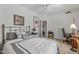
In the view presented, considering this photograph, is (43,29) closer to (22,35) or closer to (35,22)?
(35,22)

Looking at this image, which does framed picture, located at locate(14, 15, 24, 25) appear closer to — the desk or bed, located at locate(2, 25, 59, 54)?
bed, located at locate(2, 25, 59, 54)

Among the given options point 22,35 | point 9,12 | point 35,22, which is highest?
point 9,12

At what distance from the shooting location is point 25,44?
162 cm

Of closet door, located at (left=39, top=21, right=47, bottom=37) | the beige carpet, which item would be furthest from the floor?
closet door, located at (left=39, top=21, right=47, bottom=37)

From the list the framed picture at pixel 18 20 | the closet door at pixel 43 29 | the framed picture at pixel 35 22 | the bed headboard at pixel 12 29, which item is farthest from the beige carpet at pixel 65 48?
the framed picture at pixel 18 20

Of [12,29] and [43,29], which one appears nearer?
[12,29]

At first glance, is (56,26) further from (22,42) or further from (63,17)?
(22,42)

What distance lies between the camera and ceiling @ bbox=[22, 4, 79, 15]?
1624 mm

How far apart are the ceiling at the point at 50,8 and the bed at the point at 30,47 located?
488 mm

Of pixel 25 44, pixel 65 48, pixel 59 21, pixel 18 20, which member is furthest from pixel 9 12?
pixel 65 48

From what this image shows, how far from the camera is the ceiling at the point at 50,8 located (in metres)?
1.62

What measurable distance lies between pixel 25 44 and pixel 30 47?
0.10m
